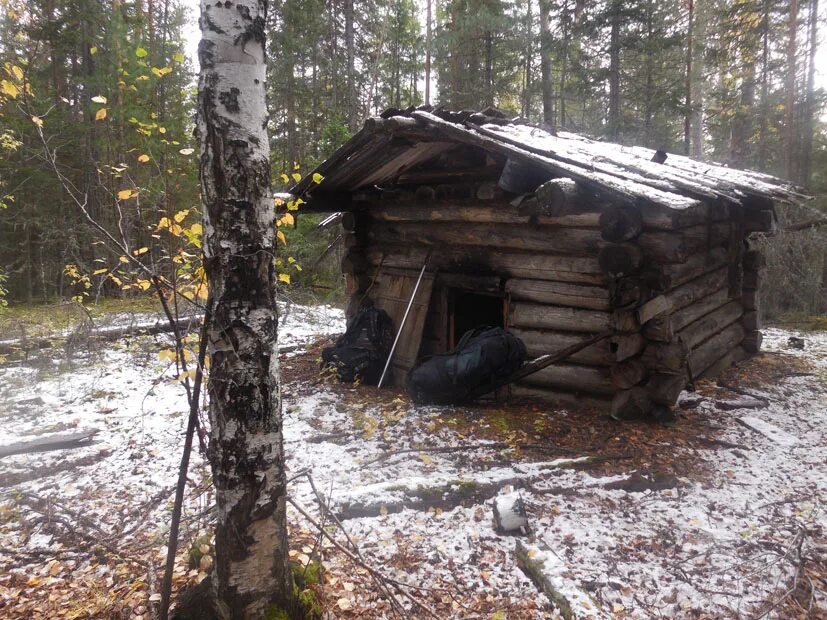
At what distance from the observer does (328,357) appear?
7820mm

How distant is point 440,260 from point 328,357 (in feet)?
7.65

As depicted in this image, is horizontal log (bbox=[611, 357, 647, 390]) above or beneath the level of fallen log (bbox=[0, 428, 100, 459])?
above

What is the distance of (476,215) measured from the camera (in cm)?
680

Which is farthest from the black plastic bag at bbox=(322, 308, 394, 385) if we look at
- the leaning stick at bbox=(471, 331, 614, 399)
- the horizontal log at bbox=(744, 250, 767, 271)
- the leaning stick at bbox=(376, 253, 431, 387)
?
the horizontal log at bbox=(744, 250, 767, 271)

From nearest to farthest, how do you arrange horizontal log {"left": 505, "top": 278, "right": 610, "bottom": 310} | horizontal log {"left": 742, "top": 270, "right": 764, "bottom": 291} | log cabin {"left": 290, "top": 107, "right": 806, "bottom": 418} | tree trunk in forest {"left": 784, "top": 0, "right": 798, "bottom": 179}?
log cabin {"left": 290, "top": 107, "right": 806, "bottom": 418}, horizontal log {"left": 505, "top": 278, "right": 610, "bottom": 310}, horizontal log {"left": 742, "top": 270, "right": 764, "bottom": 291}, tree trunk in forest {"left": 784, "top": 0, "right": 798, "bottom": 179}

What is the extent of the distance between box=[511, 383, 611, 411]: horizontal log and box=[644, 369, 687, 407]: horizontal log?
1.82ft

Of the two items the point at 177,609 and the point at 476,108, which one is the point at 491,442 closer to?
the point at 177,609

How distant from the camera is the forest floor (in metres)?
3.05

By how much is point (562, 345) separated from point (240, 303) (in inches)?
190


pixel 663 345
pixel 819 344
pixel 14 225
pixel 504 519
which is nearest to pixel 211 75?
pixel 504 519

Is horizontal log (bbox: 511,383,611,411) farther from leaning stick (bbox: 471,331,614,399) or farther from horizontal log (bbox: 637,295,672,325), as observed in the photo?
horizontal log (bbox: 637,295,672,325)

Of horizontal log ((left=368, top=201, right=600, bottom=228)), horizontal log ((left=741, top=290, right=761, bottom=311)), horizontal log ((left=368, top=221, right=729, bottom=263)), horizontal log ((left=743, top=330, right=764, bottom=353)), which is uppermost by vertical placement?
horizontal log ((left=368, top=201, right=600, bottom=228))

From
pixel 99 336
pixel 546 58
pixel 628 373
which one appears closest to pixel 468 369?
pixel 628 373

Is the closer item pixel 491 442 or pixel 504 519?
pixel 504 519
